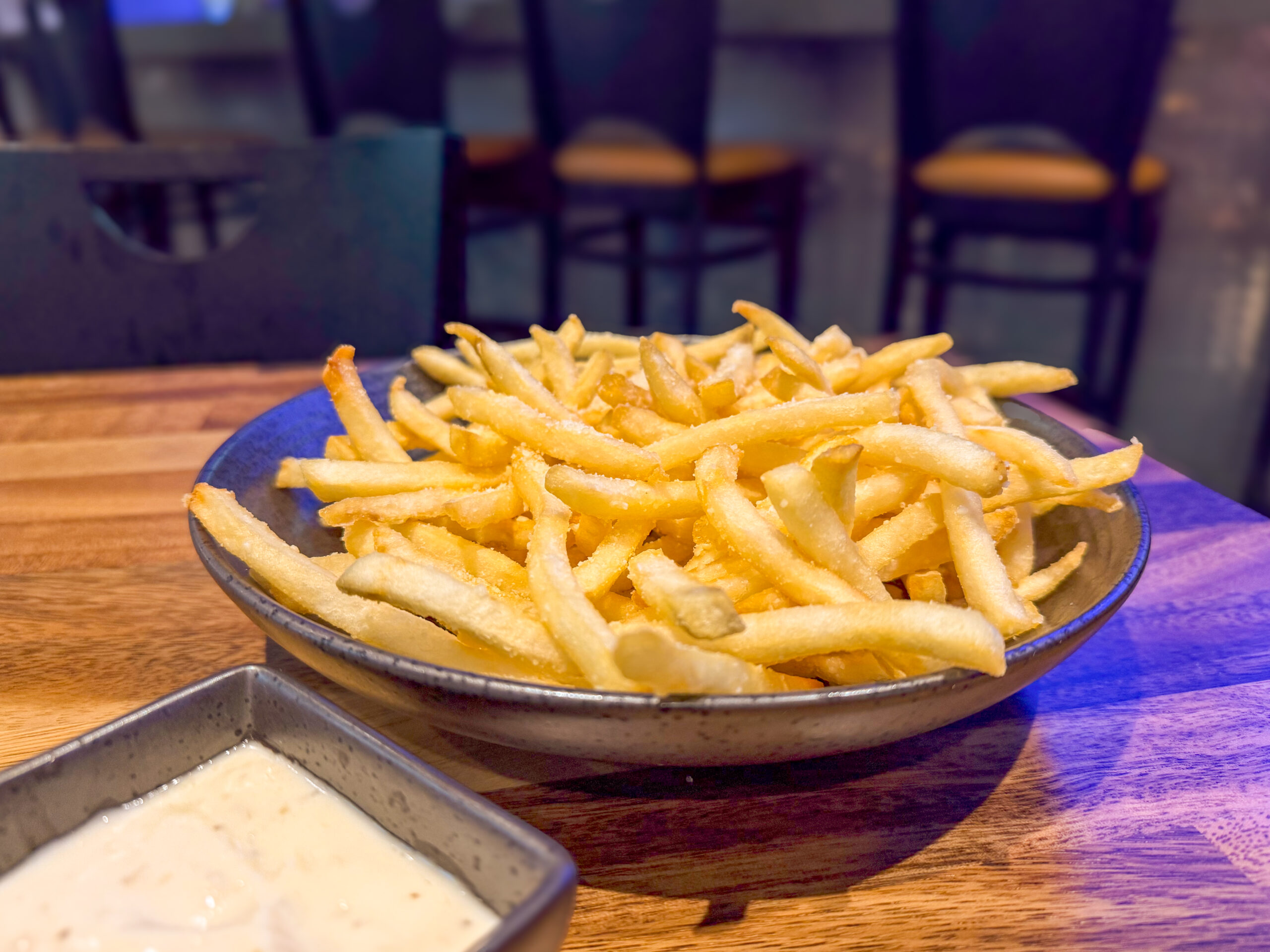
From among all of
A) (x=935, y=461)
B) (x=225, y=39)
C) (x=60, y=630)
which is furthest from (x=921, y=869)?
(x=225, y=39)

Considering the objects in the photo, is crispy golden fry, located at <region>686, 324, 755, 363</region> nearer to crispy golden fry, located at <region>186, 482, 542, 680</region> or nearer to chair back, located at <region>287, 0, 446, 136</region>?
crispy golden fry, located at <region>186, 482, 542, 680</region>

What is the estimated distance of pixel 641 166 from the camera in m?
3.18

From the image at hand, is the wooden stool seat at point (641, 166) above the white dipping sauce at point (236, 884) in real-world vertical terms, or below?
above

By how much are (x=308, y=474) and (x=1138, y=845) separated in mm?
743

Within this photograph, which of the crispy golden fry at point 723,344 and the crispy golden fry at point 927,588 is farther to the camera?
the crispy golden fry at point 723,344

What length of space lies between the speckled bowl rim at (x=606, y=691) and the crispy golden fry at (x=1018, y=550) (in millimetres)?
118

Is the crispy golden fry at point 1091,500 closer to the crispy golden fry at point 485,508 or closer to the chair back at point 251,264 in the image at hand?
the crispy golden fry at point 485,508

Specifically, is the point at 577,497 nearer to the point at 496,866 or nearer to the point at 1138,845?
the point at 496,866

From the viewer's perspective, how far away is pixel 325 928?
50 cm

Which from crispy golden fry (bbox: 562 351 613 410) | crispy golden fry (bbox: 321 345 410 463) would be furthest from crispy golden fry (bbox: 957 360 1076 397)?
crispy golden fry (bbox: 321 345 410 463)

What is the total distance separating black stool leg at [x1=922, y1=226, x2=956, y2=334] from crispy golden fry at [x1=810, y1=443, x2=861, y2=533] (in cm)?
284

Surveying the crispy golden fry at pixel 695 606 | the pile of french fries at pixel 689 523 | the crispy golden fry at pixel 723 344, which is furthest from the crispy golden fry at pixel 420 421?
the crispy golden fry at pixel 695 606

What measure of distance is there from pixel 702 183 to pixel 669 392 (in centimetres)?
246

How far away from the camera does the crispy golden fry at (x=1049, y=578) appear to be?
792 millimetres
